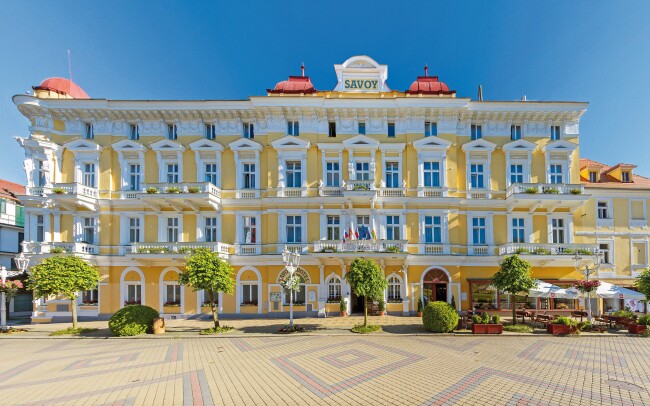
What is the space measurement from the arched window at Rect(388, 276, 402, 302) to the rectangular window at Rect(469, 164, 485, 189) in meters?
9.76

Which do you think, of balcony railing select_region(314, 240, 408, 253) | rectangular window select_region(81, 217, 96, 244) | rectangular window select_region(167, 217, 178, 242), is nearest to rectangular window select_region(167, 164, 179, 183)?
rectangular window select_region(167, 217, 178, 242)

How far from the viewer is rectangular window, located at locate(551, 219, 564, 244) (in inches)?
922

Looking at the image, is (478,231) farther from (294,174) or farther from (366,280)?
(294,174)

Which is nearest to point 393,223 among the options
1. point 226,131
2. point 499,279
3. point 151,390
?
point 499,279

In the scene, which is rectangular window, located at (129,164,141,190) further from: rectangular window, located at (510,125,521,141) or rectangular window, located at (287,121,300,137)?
rectangular window, located at (510,125,521,141)

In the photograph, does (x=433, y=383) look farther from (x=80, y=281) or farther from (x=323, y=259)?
(x=80, y=281)

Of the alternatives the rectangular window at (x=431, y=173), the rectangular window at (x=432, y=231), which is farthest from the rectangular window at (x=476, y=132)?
the rectangular window at (x=432, y=231)

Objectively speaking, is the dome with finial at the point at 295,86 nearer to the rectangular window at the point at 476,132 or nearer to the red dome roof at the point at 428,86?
the red dome roof at the point at 428,86

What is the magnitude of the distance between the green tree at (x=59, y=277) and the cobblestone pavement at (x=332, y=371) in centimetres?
296

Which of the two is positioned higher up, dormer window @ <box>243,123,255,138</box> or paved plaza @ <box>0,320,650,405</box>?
dormer window @ <box>243,123,255,138</box>

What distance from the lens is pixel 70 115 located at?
78.1 ft

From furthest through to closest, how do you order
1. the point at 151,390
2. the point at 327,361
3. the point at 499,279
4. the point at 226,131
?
the point at 226,131 < the point at 499,279 < the point at 327,361 < the point at 151,390

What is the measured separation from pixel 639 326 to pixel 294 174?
23.6 metres

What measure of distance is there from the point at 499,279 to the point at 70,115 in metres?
34.0
